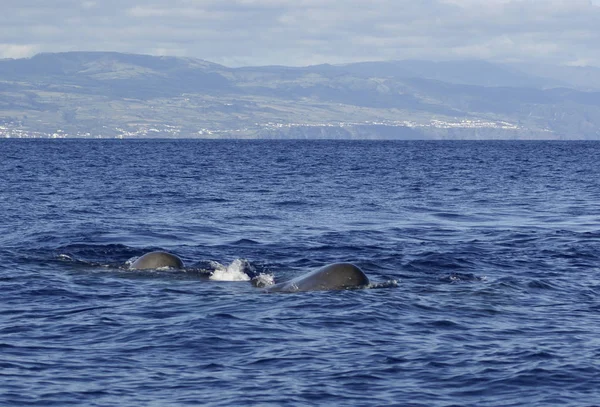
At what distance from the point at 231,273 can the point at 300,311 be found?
19.0 ft

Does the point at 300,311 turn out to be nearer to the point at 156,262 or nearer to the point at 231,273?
the point at 231,273

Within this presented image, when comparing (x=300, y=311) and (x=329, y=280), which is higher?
(x=329, y=280)

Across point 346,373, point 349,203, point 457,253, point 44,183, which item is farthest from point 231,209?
point 346,373

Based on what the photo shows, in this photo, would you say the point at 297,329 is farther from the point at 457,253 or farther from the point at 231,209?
the point at 231,209

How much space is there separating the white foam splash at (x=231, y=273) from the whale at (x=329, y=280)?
2.26 meters

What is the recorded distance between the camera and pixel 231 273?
26531mm

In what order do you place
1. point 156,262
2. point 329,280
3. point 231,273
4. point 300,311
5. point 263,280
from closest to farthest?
point 300,311, point 329,280, point 263,280, point 231,273, point 156,262

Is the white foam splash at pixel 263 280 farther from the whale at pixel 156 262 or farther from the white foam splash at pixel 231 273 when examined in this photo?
the whale at pixel 156 262

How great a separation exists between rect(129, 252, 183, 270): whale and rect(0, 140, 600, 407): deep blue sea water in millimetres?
534

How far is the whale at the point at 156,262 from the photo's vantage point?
2702cm

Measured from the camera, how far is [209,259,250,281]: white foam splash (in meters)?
26.1

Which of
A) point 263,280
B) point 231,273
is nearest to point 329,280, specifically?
point 263,280

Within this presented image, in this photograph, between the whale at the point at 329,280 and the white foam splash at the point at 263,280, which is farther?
the white foam splash at the point at 263,280

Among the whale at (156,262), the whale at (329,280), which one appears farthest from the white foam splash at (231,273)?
the whale at (329,280)
